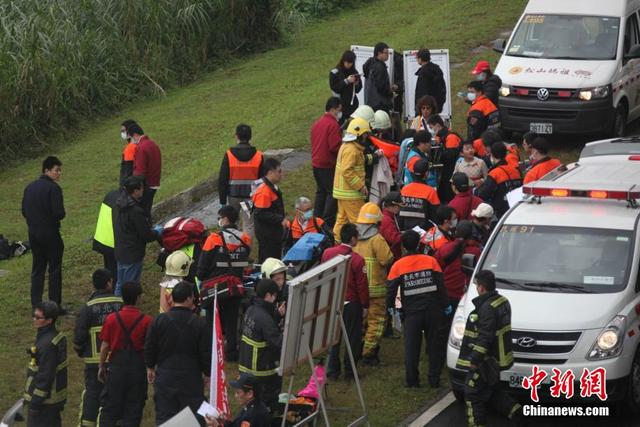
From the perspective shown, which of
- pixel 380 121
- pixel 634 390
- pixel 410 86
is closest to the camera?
pixel 634 390

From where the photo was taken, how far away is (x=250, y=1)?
29.4 m

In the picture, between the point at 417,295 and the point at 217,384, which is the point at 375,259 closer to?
the point at 417,295

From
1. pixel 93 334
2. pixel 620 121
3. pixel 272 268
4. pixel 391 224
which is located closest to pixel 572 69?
pixel 620 121

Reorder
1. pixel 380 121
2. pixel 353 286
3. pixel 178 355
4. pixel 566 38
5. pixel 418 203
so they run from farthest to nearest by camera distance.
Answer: pixel 566 38 < pixel 380 121 < pixel 418 203 < pixel 353 286 < pixel 178 355

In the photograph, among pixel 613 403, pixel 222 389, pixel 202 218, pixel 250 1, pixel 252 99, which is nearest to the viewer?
pixel 222 389

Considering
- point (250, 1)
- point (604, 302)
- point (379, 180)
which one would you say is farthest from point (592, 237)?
point (250, 1)

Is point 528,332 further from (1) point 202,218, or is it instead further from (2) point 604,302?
(1) point 202,218

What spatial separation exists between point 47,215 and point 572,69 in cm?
915

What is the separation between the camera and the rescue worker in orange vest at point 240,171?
15.7m

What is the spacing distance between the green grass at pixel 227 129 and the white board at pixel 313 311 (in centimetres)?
137

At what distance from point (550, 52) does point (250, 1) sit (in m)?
10.5

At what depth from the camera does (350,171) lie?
614 inches

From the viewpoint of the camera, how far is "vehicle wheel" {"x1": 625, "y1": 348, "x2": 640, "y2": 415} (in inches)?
463

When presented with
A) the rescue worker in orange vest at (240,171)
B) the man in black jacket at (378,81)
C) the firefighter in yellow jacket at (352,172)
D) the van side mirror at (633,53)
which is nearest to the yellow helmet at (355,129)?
the firefighter in yellow jacket at (352,172)
